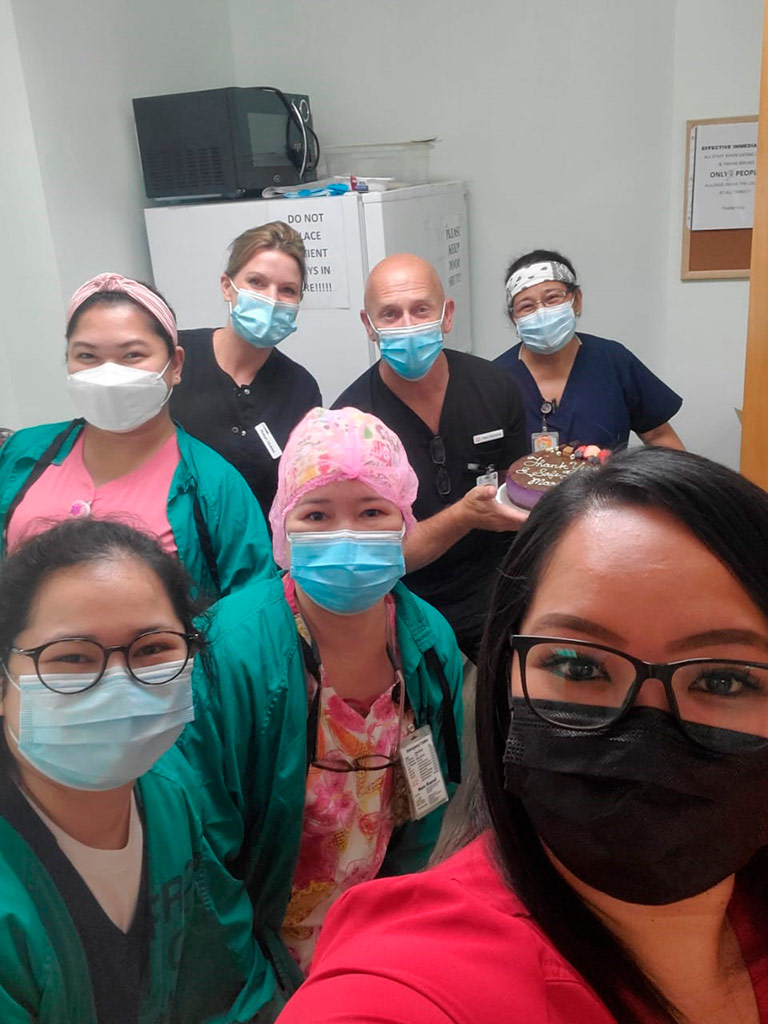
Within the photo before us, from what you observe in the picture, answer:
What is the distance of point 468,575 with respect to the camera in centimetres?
202

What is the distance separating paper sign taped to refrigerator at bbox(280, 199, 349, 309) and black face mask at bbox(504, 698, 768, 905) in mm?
2431

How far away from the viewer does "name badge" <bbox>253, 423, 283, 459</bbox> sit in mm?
2076

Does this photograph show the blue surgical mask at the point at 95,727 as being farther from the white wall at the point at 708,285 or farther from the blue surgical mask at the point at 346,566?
the white wall at the point at 708,285

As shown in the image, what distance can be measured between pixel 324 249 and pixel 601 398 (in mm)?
1190

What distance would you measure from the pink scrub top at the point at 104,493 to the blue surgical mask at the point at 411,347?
2.26ft

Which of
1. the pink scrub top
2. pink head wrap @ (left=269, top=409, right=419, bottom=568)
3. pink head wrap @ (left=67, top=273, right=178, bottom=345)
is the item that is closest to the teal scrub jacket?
the pink scrub top

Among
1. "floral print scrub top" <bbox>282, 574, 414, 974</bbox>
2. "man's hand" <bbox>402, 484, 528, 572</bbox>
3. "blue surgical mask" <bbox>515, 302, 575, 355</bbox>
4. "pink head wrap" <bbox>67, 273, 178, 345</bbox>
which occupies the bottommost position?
"floral print scrub top" <bbox>282, 574, 414, 974</bbox>

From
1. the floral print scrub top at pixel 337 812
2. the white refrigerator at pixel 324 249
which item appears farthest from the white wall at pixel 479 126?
the floral print scrub top at pixel 337 812

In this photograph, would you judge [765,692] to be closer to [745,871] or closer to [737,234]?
[745,871]

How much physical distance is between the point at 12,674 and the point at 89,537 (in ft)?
0.58

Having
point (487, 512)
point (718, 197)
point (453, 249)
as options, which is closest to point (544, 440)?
point (487, 512)

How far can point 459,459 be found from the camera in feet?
6.66

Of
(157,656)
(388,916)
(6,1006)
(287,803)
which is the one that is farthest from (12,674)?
(287,803)

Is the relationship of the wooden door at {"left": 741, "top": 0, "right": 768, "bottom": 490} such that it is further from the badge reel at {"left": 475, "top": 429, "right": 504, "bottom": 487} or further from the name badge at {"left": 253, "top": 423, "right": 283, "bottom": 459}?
the name badge at {"left": 253, "top": 423, "right": 283, "bottom": 459}
